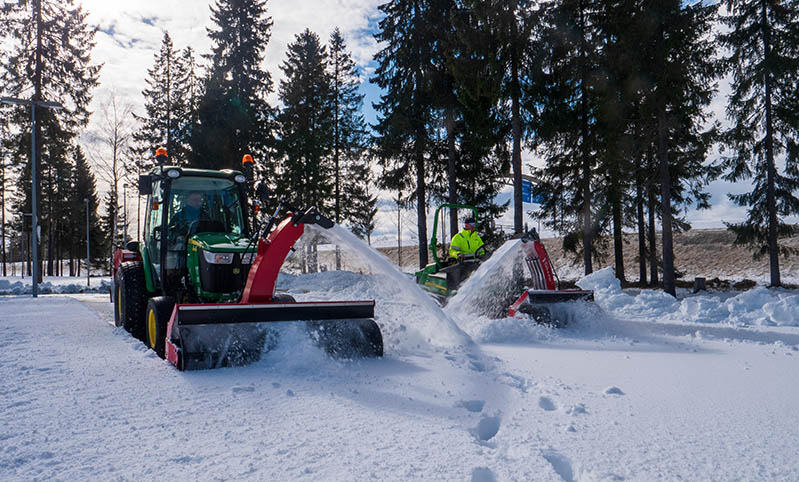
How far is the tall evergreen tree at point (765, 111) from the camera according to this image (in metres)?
17.4

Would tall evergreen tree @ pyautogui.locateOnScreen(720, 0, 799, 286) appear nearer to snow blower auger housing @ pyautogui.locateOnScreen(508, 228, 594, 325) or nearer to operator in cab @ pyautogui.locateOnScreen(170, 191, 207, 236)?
snow blower auger housing @ pyautogui.locateOnScreen(508, 228, 594, 325)

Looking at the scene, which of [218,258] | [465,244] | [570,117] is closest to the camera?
[218,258]

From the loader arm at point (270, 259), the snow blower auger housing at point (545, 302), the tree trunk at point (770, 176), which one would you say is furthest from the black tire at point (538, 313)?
the tree trunk at point (770, 176)

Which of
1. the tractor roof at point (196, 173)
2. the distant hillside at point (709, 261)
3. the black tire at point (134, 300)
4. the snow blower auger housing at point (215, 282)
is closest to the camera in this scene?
the snow blower auger housing at point (215, 282)

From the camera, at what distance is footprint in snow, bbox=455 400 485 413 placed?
3.50 meters

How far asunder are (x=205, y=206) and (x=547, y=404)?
16.7 feet

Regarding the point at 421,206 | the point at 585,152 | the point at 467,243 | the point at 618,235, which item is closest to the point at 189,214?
the point at 467,243

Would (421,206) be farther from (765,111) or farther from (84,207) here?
(84,207)

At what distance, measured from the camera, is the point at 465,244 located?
9570 millimetres

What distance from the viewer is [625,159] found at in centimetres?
1565

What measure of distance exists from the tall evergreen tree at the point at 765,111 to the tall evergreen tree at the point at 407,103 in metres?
11.1

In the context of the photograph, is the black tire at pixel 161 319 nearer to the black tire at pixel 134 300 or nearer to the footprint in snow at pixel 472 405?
the black tire at pixel 134 300

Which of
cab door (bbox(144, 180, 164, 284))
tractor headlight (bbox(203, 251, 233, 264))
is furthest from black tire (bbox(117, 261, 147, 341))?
tractor headlight (bbox(203, 251, 233, 264))

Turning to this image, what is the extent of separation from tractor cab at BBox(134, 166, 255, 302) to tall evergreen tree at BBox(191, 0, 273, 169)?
17868 millimetres
